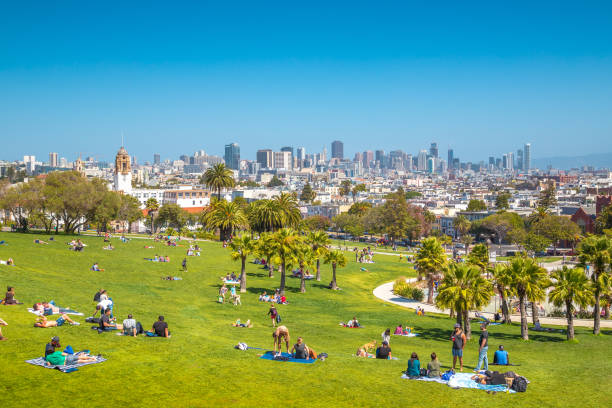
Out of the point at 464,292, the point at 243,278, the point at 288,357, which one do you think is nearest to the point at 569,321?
the point at 464,292

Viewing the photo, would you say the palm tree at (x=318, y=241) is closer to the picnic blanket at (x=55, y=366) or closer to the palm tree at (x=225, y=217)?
the palm tree at (x=225, y=217)

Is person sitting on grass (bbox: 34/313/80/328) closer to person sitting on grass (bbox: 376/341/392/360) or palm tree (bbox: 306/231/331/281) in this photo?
person sitting on grass (bbox: 376/341/392/360)

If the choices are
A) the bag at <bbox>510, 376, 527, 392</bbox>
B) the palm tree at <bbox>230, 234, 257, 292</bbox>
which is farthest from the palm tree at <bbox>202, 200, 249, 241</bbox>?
the bag at <bbox>510, 376, 527, 392</bbox>

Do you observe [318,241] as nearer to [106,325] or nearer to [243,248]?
[243,248]

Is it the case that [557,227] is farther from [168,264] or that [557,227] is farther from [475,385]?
[475,385]

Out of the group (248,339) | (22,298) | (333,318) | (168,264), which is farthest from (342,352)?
(168,264)

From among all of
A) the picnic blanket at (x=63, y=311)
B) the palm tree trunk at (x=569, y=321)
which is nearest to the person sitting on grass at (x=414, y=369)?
the picnic blanket at (x=63, y=311)
